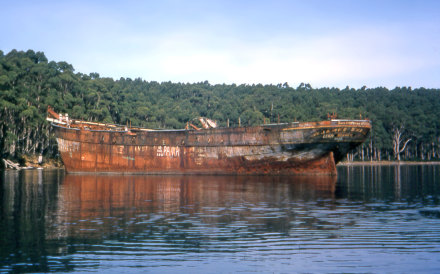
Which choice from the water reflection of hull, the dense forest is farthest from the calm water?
the dense forest

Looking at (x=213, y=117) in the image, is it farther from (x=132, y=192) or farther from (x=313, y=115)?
(x=132, y=192)

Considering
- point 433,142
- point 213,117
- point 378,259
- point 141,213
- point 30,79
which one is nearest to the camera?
point 378,259

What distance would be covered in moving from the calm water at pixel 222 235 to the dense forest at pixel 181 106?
49.3 metres

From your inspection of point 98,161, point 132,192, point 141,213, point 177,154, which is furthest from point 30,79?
point 141,213

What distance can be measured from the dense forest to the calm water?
4925 cm

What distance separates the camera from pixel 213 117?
11931cm

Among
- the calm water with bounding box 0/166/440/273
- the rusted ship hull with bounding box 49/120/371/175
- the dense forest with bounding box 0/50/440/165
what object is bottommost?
the calm water with bounding box 0/166/440/273

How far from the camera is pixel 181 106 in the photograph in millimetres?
123000

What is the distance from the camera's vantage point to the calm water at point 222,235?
925cm

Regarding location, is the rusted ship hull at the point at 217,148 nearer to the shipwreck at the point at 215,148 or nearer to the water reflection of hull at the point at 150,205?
the shipwreck at the point at 215,148

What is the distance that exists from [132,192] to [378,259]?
1706 centimetres

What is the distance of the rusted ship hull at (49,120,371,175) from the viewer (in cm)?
3703

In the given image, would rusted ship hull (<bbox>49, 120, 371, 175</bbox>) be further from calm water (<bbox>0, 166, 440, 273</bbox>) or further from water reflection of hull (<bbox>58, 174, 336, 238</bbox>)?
calm water (<bbox>0, 166, 440, 273</bbox>)

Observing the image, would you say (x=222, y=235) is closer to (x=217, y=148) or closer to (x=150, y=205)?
(x=150, y=205)
